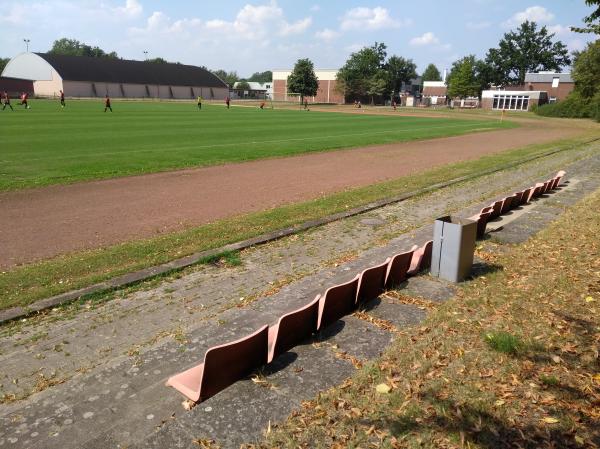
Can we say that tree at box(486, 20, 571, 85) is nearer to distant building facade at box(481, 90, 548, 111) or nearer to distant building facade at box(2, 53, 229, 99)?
distant building facade at box(481, 90, 548, 111)

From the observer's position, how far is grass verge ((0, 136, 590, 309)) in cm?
680

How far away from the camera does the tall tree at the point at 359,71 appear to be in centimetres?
10812

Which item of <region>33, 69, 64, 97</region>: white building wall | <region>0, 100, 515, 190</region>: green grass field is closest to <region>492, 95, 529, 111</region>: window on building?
<region>0, 100, 515, 190</region>: green grass field

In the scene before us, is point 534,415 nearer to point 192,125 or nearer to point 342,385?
point 342,385

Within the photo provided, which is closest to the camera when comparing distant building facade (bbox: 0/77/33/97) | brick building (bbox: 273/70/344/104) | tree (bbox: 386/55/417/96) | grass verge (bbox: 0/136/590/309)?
grass verge (bbox: 0/136/590/309)

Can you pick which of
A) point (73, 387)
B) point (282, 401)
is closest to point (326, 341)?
point (282, 401)

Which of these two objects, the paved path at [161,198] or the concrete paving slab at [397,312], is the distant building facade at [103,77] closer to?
the paved path at [161,198]

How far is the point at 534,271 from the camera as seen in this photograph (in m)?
7.20

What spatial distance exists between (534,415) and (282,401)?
6.89ft

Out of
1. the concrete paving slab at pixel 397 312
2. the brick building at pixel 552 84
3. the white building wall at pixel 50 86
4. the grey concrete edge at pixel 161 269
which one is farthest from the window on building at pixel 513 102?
the concrete paving slab at pixel 397 312

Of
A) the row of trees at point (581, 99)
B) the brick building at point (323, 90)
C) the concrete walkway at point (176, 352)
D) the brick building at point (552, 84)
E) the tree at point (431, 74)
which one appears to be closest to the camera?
the concrete walkway at point (176, 352)

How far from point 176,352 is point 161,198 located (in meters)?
8.49

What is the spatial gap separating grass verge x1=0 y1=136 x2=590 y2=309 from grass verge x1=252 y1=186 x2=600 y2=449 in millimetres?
4446

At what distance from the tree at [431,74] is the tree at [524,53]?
62368 mm
